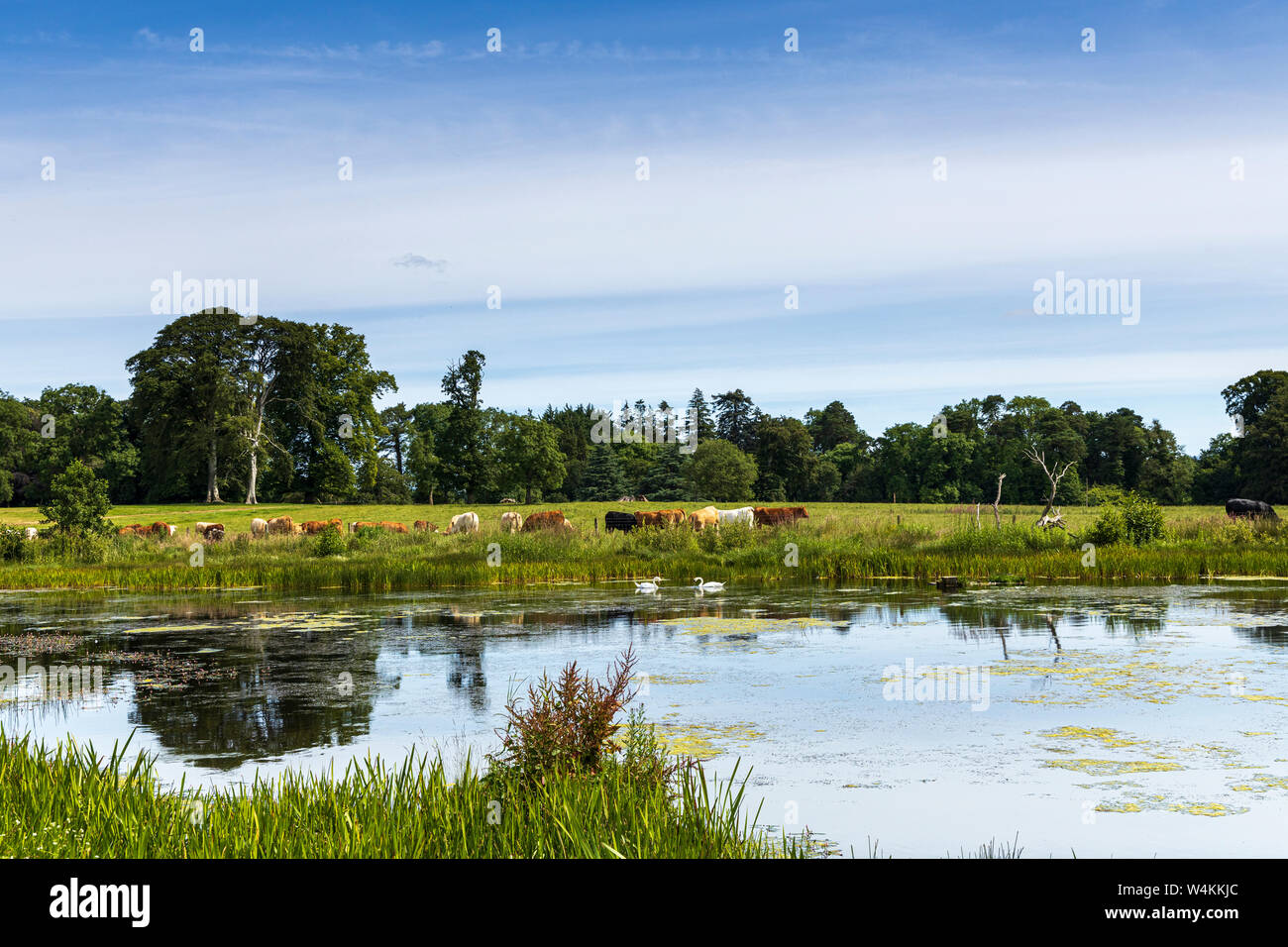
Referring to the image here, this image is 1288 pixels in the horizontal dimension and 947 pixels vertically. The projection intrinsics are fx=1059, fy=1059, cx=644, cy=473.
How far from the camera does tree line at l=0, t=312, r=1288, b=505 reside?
214ft

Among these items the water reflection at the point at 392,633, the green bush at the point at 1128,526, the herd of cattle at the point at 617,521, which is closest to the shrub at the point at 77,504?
the herd of cattle at the point at 617,521

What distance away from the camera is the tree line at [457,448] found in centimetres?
6525

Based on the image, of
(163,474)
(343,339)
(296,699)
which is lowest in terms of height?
(296,699)

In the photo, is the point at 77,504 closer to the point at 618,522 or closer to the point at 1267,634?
the point at 618,522

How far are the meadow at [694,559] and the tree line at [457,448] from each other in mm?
24602

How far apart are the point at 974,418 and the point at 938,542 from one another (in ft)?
238

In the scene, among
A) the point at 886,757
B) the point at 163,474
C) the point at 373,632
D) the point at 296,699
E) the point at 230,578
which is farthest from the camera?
the point at 163,474

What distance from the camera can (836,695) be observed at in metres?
11.9

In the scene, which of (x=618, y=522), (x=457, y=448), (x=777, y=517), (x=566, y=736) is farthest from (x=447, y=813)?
(x=457, y=448)

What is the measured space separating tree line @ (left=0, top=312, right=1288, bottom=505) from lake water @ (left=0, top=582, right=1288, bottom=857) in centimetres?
3747

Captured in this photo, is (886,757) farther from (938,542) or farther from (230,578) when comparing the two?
(230,578)

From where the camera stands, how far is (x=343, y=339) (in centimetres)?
7125
